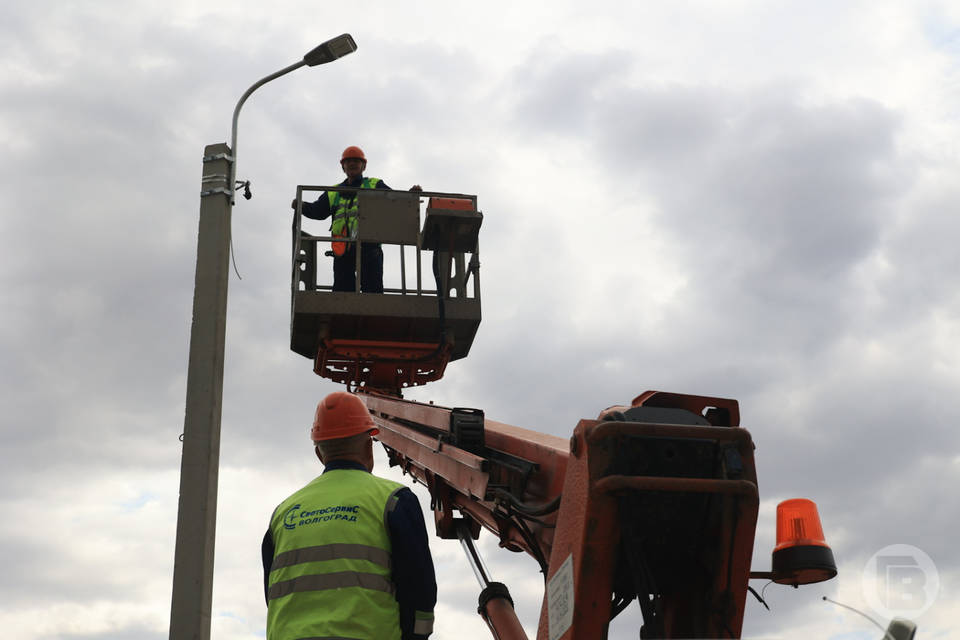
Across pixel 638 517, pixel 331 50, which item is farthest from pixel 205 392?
pixel 638 517

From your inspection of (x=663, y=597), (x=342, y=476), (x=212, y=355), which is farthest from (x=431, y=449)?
(x=663, y=597)

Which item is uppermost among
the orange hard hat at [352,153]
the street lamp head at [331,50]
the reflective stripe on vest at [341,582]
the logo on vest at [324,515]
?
the orange hard hat at [352,153]

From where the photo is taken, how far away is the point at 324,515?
141 inches

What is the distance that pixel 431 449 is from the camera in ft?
20.6

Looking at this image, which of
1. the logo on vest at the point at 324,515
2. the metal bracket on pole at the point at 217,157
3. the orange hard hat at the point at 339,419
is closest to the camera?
the logo on vest at the point at 324,515

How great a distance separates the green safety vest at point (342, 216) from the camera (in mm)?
11422

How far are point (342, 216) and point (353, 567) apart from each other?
8.38m

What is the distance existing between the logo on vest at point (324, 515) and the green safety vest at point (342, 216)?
26.0 ft

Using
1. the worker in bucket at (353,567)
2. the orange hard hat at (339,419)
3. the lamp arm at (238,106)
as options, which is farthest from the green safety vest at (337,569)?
the lamp arm at (238,106)

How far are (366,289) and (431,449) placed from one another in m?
5.42

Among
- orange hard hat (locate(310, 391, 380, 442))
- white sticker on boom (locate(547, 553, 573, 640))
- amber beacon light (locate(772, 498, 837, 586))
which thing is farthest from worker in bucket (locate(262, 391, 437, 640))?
amber beacon light (locate(772, 498, 837, 586))

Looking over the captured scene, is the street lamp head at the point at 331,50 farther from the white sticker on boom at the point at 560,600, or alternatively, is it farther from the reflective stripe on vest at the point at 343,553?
the white sticker on boom at the point at 560,600

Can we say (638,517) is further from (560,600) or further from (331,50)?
(331,50)

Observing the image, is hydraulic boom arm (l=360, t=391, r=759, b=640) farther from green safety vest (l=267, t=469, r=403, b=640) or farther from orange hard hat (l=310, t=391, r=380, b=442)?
orange hard hat (l=310, t=391, r=380, b=442)
